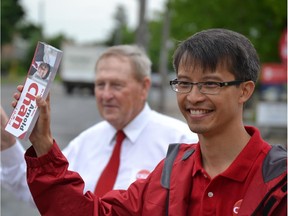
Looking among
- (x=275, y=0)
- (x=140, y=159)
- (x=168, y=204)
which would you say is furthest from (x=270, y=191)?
(x=275, y=0)

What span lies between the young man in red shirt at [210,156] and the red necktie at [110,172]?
3.66 ft

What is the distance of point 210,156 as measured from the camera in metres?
2.19

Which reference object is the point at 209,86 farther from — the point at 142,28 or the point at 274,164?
the point at 142,28

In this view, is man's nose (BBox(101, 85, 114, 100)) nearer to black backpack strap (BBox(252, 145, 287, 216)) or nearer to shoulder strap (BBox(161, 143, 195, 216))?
shoulder strap (BBox(161, 143, 195, 216))

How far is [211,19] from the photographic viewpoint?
62.4ft

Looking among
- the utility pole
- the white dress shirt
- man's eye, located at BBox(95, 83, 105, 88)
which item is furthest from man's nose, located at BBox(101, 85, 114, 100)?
the utility pole

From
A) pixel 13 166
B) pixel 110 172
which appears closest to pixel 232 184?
pixel 110 172

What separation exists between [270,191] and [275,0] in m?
14.2

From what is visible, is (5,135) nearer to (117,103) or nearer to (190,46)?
(117,103)

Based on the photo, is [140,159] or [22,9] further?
[22,9]

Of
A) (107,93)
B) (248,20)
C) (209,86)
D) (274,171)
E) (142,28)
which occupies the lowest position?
(274,171)

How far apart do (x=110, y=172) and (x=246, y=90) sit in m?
1.56

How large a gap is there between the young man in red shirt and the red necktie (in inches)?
43.9

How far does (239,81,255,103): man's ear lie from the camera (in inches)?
84.0
